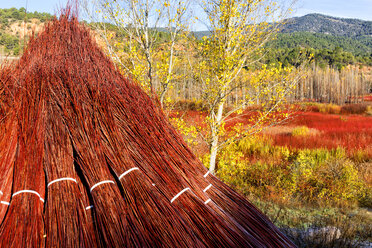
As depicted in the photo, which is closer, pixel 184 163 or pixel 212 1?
pixel 184 163

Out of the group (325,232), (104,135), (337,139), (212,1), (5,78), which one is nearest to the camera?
(104,135)

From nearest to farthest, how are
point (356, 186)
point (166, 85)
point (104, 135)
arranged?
point (104, 135), point (166, 85), point (356, 186)

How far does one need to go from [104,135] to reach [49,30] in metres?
1.55

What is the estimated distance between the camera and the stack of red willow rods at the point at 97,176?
1.48 meters

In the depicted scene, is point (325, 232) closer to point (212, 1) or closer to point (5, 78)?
point (5, 78)

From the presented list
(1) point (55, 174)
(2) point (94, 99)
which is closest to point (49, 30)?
(2) point (94, 99)

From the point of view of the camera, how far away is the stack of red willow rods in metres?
1.48

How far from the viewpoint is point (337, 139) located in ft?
45.1

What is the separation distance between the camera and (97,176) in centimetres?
166

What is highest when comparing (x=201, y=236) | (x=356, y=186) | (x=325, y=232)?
(x=201, y=236)

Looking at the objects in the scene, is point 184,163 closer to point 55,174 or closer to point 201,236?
point 201,236

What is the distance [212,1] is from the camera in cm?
595

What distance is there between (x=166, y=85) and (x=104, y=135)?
3634mm

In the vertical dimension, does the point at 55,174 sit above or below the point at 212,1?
below
